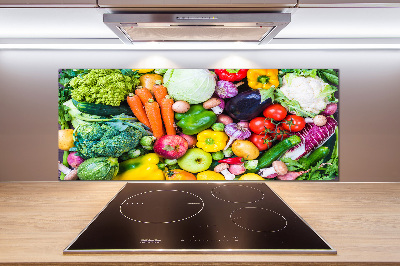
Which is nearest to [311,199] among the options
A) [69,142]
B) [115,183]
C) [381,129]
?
[381,129]

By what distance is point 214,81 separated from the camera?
1.42 m

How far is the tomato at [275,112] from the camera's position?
1.45 metres

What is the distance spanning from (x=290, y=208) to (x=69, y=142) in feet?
3.61

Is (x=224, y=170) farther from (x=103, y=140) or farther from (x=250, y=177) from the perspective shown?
(x=103, y=140)

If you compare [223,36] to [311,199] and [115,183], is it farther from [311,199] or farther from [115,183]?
[115,183]

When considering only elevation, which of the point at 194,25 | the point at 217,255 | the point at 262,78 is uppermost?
the point at 194,25

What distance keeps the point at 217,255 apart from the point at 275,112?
91 cm

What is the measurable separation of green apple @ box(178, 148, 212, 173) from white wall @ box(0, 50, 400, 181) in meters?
0.44

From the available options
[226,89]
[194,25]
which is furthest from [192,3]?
[226,89]

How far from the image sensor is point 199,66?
4.72 ft

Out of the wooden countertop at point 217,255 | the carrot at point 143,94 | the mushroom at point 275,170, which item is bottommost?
the wooden countertop at point 217,255

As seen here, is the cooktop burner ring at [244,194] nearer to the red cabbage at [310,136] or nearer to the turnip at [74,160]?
the red cabbage at [310,136]

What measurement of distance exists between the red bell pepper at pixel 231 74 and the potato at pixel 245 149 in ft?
1.04

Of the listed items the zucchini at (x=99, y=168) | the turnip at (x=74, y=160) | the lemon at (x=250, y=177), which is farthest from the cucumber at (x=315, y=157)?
the turnip at (x=74, y=160)
